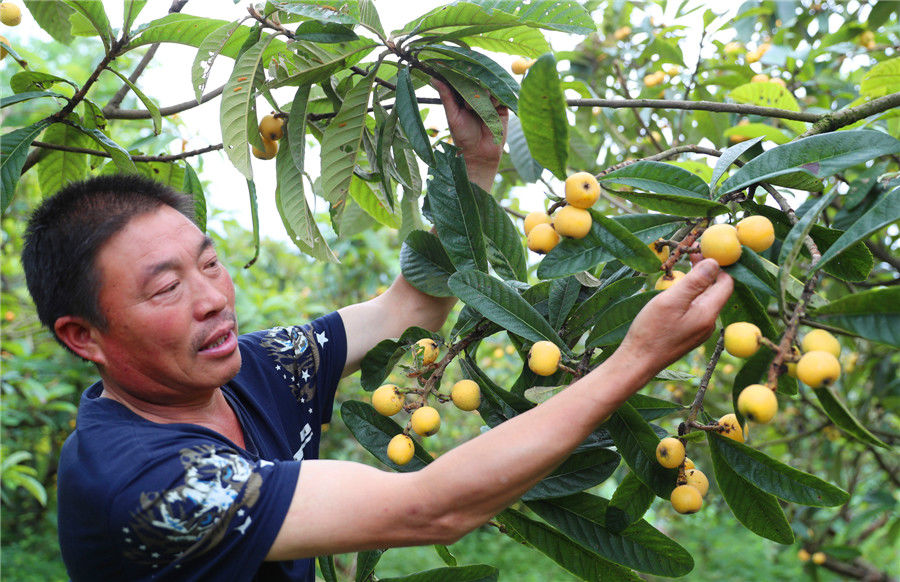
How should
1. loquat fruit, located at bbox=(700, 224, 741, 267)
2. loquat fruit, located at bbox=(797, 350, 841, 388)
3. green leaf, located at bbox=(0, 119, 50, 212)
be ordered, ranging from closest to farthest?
loquat fruit, located at bbox=(797, 350, 841, 388), loquat fruit, located at bbox=(700, 224, 741, 267), green leaf, located at bbox=(0, 119, 50, 212)

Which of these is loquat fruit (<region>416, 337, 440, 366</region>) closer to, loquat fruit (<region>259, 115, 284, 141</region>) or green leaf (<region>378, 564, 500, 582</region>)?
green leaf (<region>378, 564, 500, 582</region>)

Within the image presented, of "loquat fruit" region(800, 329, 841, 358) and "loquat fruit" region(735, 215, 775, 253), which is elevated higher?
"loquat fruit" region(735, 215, 775, 253)

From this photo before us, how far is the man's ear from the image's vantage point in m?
1.30

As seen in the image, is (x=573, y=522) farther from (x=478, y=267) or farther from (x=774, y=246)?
(x=774, y=246)

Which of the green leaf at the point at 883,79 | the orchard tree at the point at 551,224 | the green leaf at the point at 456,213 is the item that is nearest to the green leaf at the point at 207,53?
the orchard tree at the point at 551,224

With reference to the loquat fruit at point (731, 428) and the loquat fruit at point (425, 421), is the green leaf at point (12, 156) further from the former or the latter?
the loquat fruit at point (731, 428)

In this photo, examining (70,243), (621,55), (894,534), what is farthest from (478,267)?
(894,534)

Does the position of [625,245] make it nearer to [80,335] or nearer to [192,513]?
[192,513]

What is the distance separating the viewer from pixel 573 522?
127 centimetres

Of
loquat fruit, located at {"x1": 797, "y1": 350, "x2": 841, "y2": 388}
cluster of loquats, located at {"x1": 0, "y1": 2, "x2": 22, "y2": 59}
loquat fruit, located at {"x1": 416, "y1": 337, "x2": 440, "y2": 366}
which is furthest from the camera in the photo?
cluster of loquats, located at {"x1": 0, "y1": 2, "x2": 22, "y2": 59}

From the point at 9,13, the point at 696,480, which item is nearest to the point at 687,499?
the point at 696,480

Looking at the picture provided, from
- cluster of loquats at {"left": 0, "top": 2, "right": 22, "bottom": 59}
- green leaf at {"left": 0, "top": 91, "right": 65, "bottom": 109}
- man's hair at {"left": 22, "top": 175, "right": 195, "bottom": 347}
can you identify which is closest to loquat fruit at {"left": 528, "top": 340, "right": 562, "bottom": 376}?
man's hair at {"left": 22, "top": 175, "right": 195, "bottom": 347}

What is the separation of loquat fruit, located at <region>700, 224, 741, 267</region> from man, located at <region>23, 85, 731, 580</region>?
0.02 metres

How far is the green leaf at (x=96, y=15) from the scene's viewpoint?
1.47 metres
